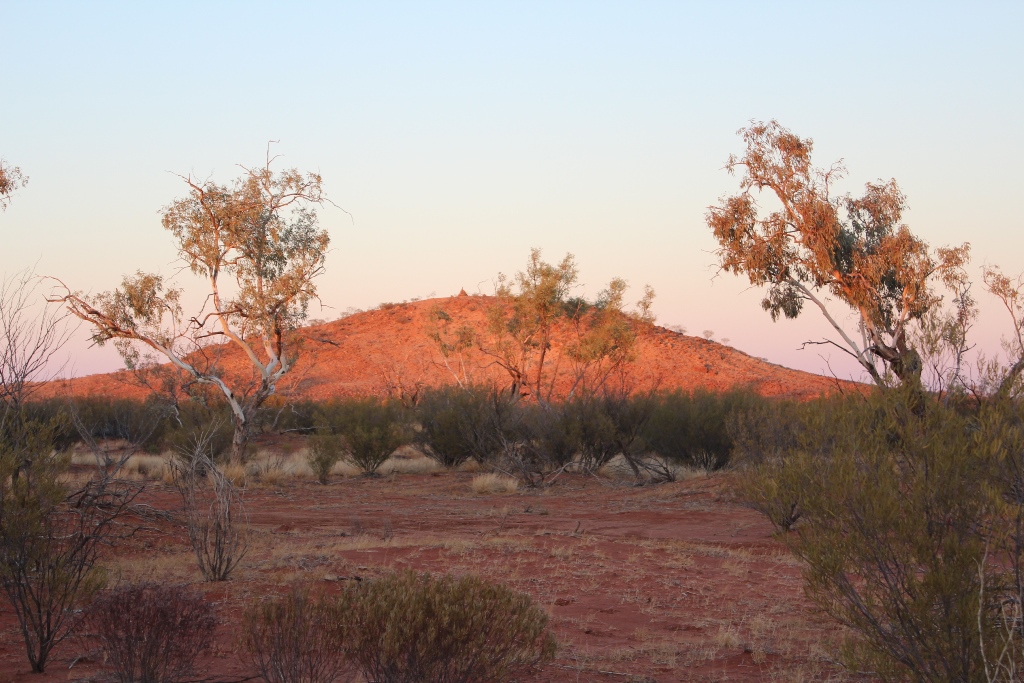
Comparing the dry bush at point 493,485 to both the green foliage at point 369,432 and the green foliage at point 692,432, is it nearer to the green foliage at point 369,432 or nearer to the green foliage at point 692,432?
the green foliage at point 369,432

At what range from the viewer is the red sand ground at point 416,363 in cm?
5709

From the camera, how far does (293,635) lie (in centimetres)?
546

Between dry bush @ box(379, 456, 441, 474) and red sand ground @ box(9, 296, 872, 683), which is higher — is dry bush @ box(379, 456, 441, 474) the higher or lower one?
the higher one

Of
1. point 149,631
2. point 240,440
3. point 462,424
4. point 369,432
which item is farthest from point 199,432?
point 149,631

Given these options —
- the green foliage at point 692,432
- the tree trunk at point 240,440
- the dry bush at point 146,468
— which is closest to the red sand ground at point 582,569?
the tree trunk at point 240,440

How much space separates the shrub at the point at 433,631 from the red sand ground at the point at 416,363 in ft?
148

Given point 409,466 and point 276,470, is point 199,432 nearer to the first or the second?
point 276,470

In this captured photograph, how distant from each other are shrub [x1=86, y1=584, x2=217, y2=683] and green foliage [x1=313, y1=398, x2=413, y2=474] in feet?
60.7

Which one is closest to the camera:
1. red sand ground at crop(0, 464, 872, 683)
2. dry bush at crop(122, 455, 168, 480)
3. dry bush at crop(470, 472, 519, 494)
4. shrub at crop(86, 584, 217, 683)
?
shrub at crop(86, 584, 217, 683)

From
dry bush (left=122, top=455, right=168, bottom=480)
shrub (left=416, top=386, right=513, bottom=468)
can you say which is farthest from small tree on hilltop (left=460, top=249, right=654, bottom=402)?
dry bush (left=122, top=455, right=168, bottom=480)

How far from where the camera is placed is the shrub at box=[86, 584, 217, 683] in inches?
232

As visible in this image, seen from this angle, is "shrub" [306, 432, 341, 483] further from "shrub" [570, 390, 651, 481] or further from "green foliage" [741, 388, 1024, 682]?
"green foliage" [741, 388, 1024, 682]

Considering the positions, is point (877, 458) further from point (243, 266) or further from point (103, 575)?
point (243, 266)

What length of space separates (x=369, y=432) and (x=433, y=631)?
21627 millimetres
